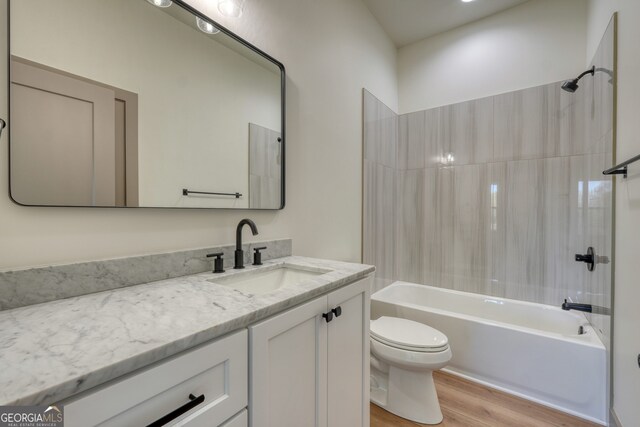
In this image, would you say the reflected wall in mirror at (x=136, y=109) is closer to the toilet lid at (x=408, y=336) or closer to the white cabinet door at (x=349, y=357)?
the white cabinet door at (x=349, y=357)

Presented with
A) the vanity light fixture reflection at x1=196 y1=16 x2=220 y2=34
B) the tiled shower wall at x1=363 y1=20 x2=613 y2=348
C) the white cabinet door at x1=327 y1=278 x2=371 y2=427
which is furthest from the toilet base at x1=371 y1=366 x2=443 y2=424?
the vanity light fixture reflection at x1=196 y1=16 x2=220 y2=34

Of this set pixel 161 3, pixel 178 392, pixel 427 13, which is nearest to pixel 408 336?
pixel 178 392

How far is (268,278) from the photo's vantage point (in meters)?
1.33

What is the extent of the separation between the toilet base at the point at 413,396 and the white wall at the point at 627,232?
2.74ft

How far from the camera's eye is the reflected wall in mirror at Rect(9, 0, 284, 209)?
2.64ft

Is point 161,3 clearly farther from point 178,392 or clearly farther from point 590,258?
point 590,258

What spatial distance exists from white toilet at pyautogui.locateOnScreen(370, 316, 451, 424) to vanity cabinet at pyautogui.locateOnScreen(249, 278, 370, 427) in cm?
42

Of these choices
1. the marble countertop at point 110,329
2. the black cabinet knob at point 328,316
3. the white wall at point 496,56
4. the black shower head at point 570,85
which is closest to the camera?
the marble countertop at point 110,329

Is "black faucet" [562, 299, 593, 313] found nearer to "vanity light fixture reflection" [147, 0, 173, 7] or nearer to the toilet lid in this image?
the toilet lid

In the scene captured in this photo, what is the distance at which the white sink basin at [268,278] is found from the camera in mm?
1193

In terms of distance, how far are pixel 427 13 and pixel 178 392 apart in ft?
9.95

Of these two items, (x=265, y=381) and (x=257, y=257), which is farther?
(x=257, y=257)

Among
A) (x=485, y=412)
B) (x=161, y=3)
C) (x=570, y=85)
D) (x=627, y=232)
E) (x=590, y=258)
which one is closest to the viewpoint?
(x=161, y=3)

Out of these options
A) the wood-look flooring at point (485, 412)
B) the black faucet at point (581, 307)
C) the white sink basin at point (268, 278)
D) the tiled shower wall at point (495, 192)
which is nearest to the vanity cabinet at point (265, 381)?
the white sink basin at point (268, 278)
